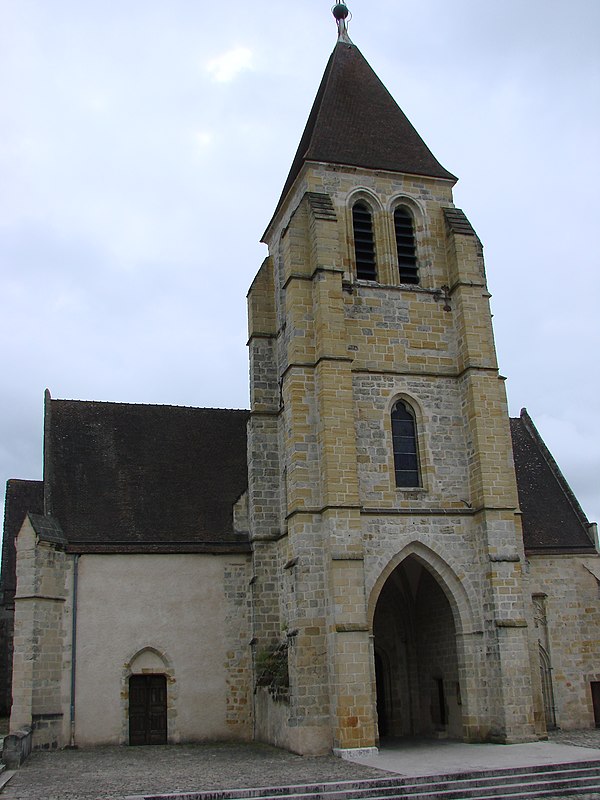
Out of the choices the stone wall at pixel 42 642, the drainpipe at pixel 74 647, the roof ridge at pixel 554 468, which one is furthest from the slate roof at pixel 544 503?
the stone wall at pixel 42 642

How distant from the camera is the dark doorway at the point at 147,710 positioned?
20.0 metres

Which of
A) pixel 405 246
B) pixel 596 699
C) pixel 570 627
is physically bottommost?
pixel 596 699

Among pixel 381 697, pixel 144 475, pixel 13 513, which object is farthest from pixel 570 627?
pixel 13 513

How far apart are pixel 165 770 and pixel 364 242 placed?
12545 mm

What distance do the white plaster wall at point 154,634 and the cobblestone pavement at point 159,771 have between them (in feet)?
4.00

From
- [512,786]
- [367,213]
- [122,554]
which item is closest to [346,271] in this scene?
[367,213]

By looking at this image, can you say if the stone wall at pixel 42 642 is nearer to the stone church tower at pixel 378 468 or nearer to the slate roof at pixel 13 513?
the stone church tower at pixel 378 468

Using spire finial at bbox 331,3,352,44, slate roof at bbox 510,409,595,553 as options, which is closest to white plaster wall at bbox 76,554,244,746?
slate roof at bbox 510,409,595,553

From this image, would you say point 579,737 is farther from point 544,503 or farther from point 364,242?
point 364,242

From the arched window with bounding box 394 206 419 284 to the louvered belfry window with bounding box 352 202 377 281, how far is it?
2.23 ft

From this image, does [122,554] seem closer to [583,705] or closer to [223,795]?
[223,795]

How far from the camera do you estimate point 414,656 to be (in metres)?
20.9

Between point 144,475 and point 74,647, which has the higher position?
point 144,475

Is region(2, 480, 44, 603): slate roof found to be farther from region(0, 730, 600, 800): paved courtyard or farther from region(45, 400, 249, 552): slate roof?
region(0, 730, 600, 800): paved courtyard
